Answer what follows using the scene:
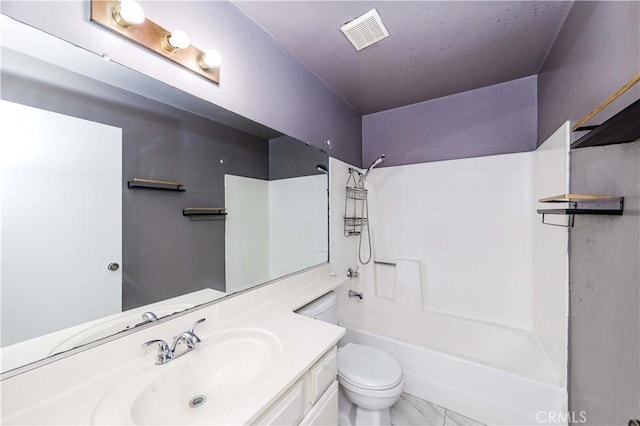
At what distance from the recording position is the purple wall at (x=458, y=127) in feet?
6.61

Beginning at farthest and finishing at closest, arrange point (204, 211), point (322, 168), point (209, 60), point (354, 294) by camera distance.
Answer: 1. point (354, 294)
2. point (322, 168)
3. point (204, 211)
4. point (209, 60)

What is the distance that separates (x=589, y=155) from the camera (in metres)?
1.13

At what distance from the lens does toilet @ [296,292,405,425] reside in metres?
1.35

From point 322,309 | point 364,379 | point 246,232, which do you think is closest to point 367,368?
point 364,379

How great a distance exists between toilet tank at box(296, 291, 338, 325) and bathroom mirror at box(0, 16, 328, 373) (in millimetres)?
365

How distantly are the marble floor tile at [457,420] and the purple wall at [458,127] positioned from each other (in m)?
2.04

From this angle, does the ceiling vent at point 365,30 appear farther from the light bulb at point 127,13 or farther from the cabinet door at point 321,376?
the cabinet door at point 321,376

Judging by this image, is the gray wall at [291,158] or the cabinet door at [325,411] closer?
the cabinet door at [325,411]

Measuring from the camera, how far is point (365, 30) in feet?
4.75

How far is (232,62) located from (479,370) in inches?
92.3

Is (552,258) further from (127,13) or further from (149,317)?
(127,13)

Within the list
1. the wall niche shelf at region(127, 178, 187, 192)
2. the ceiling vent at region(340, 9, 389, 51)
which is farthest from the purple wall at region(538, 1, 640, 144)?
the wall niche shelf at region(127, 178, 187, 192)

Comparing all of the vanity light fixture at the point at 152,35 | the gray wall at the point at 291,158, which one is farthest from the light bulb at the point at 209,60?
the gray wall at the point at 291,158

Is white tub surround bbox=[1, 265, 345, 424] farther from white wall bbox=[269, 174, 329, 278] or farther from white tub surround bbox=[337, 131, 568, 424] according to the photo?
white tub surround bbox=[337, 131, 568, 424]
